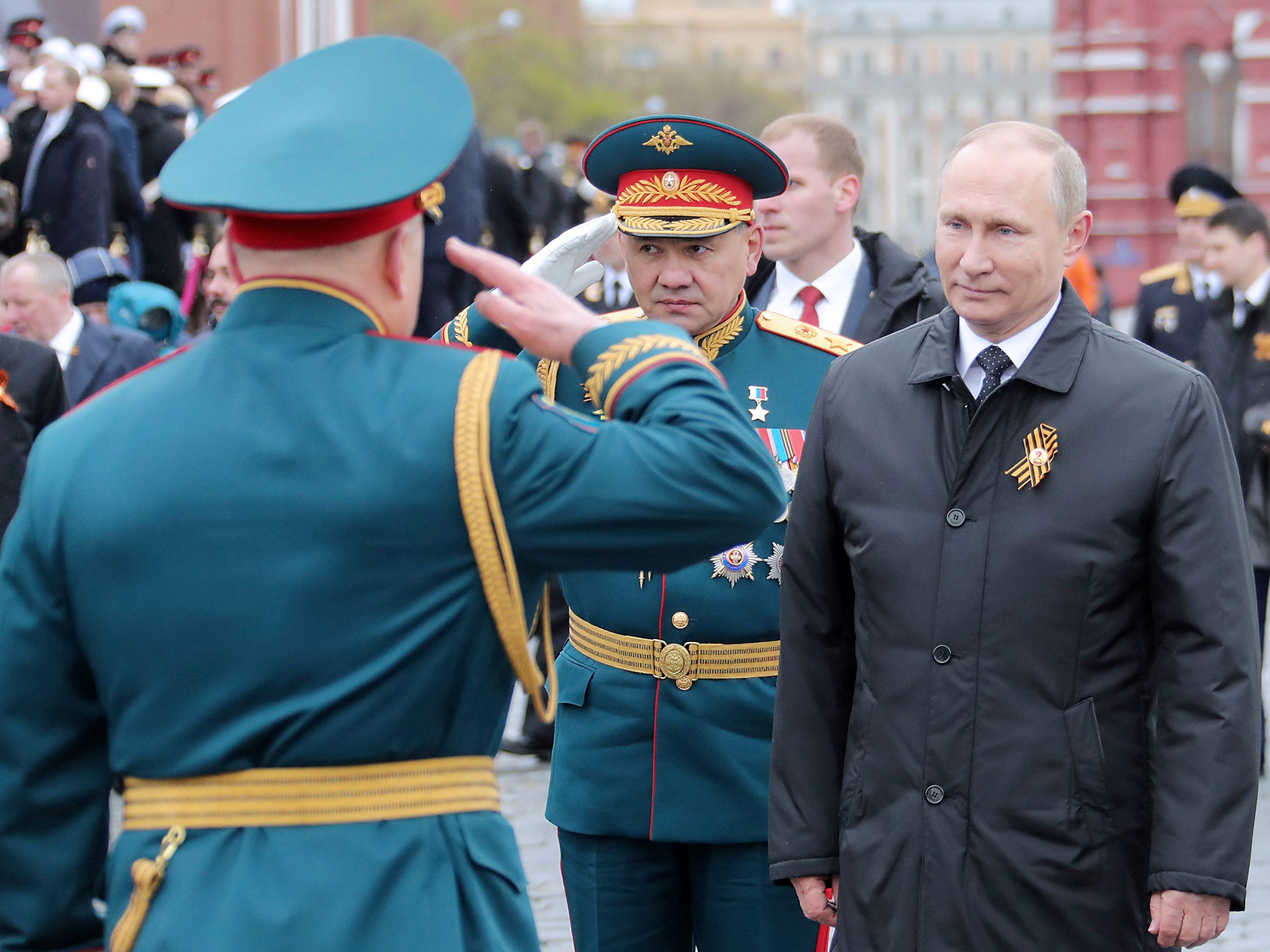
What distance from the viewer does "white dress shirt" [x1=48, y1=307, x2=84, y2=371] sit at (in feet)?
27.3

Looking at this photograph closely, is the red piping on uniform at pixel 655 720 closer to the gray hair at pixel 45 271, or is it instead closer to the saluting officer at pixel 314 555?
the saluting officer at pixel 314 555

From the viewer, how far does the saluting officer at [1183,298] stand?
9.58m

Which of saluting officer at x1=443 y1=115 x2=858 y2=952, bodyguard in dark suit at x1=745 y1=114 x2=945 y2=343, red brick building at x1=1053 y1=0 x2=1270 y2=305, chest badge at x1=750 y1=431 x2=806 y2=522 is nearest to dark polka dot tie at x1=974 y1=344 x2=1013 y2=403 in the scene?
saluting officer at x1=443 y1=115 x2=858 y2=952

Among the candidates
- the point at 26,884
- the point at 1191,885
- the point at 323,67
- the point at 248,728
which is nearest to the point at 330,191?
the point at 323,67

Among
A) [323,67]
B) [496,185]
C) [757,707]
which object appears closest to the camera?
[323,67]

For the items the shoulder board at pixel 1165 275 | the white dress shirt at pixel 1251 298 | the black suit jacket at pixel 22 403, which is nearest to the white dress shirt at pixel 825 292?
the white dress shirt at pixel 1251 298

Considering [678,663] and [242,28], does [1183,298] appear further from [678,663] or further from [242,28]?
[242,28]

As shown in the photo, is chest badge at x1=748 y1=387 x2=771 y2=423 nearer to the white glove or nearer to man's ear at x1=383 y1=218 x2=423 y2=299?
the white glove

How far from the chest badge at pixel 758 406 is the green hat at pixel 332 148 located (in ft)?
5.43

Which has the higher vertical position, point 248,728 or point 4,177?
point 248,728

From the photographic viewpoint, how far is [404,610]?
90.9 inches

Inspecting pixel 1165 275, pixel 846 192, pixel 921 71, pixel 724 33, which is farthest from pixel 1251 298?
pixel 724 33

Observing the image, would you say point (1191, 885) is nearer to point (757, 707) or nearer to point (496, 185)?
point (757, 707)

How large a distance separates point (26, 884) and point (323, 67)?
114 cm
